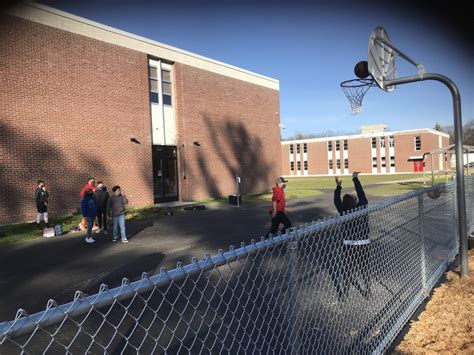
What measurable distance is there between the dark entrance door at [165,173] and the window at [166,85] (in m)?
2.86

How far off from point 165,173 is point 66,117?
7241 mm

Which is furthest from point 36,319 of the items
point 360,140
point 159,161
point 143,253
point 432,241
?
point 360,140

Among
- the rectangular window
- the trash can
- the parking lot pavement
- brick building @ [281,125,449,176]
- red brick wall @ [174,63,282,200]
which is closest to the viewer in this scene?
the parking lot pavement

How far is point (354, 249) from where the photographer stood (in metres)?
5.12

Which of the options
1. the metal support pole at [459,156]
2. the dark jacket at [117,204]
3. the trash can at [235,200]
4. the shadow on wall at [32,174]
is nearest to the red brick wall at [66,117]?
the shadow on wall at [32,174]

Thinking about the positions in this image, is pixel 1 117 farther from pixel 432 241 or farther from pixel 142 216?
pixel 432 241

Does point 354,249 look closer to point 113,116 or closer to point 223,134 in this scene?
point 113,116

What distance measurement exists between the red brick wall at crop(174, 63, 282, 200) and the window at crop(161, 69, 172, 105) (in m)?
0.43

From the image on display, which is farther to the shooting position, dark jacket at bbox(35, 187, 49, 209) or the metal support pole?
dark jacket at bbox(35, 187, 49, 209)

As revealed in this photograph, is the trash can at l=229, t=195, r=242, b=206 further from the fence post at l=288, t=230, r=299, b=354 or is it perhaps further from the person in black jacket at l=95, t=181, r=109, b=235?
the fence post at l=288, t=230, r=299, b=354

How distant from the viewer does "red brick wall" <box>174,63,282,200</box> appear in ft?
80.6

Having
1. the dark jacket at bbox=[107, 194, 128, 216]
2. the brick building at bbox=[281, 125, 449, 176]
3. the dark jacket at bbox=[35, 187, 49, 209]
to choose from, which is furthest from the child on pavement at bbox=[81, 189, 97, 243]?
the brick building at bbox=[281, 125, 449, 176]

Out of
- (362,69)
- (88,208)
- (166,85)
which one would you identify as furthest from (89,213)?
(166,85)

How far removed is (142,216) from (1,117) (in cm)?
687
